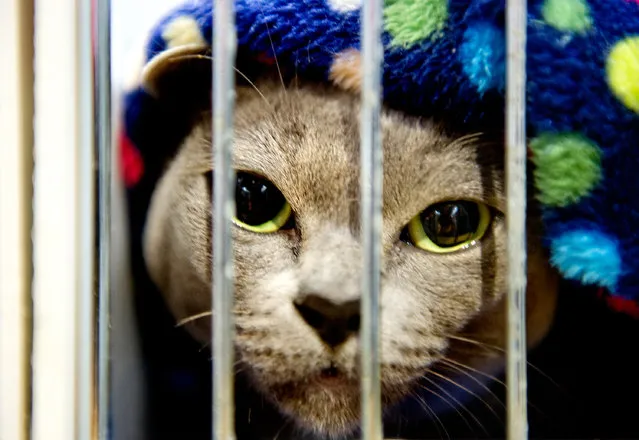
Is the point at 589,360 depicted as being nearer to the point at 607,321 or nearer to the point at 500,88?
the point at 607,321

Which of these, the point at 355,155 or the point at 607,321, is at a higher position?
the point at 355,155

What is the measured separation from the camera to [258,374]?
0.51 metres

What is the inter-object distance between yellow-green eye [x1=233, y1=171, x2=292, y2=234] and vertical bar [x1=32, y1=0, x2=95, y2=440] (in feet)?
0.42

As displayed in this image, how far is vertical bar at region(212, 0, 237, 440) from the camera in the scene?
0.42 metres

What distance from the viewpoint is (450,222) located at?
0.52 meters

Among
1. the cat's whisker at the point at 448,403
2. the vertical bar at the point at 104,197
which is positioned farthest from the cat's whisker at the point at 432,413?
the vertical bar at the point at 104,197

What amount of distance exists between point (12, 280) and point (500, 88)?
0.36 metres

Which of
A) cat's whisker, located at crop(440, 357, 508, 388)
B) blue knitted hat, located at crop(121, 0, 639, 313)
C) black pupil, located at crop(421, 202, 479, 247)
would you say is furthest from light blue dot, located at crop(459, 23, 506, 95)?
cat's whisker, located at crop(440, 357, 508, 388)

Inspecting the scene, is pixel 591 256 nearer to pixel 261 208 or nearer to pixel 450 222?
pixel 450 222

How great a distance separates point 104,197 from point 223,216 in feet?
0.28

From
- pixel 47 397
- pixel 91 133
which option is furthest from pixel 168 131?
pixel 47 397

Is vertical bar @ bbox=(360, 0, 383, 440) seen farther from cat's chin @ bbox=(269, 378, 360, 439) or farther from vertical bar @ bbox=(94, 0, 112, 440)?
vertical bar @ bbox=(94, 0, 112, 440)

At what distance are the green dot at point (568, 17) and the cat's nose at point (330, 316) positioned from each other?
246mm

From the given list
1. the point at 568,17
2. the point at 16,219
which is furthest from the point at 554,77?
the point at 16,219
